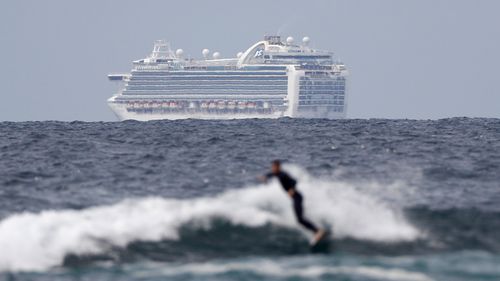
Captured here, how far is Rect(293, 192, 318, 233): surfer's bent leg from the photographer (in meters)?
21.6

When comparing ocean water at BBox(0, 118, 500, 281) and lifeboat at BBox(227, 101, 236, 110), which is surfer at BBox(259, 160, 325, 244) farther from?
→ lifeboat at BBox(227, 101, 236, 110)

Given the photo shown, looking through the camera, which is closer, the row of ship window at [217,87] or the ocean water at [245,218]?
the ocean water at [245,218]

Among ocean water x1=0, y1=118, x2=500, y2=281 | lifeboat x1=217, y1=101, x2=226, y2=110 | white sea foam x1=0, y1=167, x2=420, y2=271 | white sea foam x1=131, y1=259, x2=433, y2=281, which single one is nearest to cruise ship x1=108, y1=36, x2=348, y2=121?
lifeboat x1=217, y1=101, x2=226, y2=110

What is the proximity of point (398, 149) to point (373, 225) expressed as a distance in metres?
17.9

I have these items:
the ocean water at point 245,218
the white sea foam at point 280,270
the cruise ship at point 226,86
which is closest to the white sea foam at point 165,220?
the ocean water at point 245,218

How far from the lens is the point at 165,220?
76.5ft

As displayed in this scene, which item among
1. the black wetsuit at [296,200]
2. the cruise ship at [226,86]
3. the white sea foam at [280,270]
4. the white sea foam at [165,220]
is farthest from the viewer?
the cruise ship at [226,86]

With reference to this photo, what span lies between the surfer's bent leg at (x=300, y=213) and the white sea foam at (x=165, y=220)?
2.19ft

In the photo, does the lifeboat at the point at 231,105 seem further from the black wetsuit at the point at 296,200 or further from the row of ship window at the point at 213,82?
the black wetsuit at the point at 296,200

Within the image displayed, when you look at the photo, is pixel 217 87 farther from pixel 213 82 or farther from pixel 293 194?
pixel 293 194

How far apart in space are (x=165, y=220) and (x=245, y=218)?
169 cm

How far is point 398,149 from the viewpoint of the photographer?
132ft

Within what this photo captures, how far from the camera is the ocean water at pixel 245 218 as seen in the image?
19.9 metres

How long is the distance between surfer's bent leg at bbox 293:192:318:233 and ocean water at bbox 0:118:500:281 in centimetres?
35
